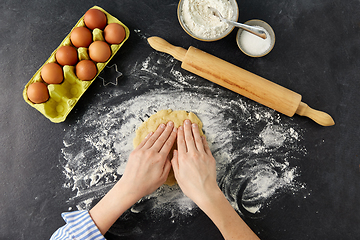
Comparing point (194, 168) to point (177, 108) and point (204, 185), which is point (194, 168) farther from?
point (177, 108)

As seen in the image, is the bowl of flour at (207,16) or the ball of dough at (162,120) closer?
the bowl of flour at (207,16)

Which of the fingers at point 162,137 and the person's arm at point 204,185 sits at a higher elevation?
the fingers at point 162,137

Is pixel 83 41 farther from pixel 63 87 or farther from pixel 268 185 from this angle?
pixel 268 185

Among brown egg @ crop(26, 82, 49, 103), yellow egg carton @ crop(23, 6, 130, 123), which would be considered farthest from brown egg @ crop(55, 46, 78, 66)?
brown egg @ crop(26, 82, 49, 103)

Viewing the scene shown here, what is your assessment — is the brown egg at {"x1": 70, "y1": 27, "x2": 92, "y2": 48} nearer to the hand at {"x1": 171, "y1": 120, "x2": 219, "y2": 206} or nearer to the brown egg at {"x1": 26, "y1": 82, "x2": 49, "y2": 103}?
the brown egg at {"x1": 26, "y1": 82, "x2": 49, "y2": 103}

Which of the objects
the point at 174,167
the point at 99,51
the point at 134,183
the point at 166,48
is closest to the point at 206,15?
the point at 166,48

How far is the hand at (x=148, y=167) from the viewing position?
3.56 ft

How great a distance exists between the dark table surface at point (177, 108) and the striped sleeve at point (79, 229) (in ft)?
0.43

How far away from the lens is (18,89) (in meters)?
1.26

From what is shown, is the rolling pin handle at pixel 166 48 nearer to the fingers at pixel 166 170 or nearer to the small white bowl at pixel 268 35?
the small white bowl at pixel 268 35

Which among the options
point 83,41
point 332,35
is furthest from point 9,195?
point 332,35

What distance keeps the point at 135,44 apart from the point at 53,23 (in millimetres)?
502

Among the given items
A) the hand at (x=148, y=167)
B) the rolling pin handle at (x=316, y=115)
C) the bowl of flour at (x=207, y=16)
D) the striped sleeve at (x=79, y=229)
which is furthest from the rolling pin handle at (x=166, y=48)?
the striped sleeve at (x=79, y=229)

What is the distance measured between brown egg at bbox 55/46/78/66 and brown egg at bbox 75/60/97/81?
49mm
